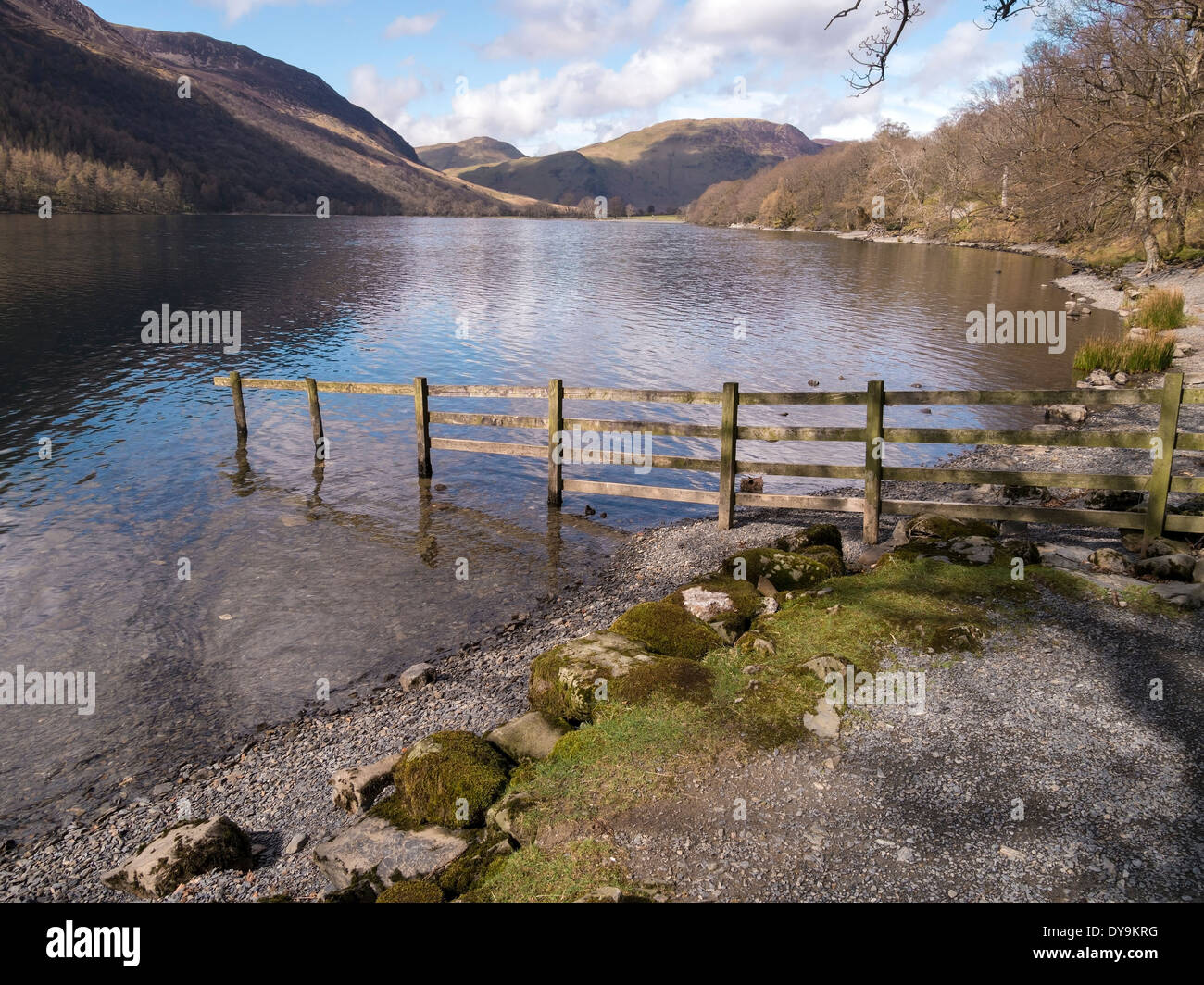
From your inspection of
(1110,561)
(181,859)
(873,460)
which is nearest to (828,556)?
(873,460)

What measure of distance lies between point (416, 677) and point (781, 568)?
5.62 meters

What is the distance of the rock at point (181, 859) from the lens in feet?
22.2

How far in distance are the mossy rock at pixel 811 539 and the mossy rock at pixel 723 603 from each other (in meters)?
1.85

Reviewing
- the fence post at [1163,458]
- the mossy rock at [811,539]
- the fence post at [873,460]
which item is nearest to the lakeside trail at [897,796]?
the fence post at [1163,458]

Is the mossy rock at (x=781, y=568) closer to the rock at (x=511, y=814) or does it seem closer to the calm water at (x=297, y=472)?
the calm water at (x=297, y=472)

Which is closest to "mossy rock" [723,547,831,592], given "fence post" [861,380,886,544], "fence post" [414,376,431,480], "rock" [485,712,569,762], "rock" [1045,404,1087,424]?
"fence post" [861,380,886,544]

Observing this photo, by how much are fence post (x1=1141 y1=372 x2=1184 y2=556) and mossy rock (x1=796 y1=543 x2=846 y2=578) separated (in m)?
4.44

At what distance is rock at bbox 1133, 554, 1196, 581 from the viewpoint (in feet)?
33.4

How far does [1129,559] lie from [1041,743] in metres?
5.48

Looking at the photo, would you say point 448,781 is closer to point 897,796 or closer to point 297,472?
point 897,796

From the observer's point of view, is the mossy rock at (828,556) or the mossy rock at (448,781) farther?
the mossy rock at (828,556)

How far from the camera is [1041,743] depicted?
718cm

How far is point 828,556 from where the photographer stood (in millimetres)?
11922
